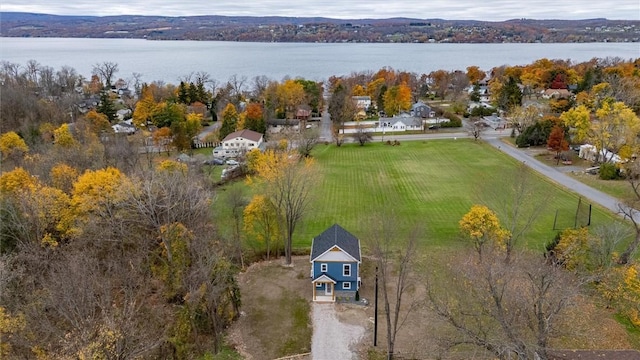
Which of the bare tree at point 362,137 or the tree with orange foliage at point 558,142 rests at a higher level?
the tree with orange foliage at point 558,142

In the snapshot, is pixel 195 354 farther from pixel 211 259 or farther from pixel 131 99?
pixel 131 99

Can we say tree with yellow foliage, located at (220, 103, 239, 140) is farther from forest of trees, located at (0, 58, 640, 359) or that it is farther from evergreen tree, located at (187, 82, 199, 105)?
evergreen tree, located at (187, 82, 199, 105)

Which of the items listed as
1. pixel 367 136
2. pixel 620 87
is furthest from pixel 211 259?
pixel 620 87

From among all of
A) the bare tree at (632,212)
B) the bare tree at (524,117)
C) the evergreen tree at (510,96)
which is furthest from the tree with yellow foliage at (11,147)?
the evergreen tree at (510,96)

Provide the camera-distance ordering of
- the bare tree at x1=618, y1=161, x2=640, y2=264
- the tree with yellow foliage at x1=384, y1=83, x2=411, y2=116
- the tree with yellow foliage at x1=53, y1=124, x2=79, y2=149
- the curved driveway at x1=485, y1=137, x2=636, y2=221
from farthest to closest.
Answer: the tree with yellow foliage at x1=384, y1=83, x2=411, y2=116
the tree with yellow foliage at x1=53, y1=124, x2=79, y2=149
the curved driveway at x1=485, y1=137, x2=636, y2=221
the bare tree at x1=618, y1=161, x2=640, y2=264

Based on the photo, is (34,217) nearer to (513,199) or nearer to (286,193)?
(286,193)

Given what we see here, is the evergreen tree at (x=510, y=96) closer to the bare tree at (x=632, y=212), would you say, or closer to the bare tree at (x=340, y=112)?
the bare tree at (x=340, y=112)

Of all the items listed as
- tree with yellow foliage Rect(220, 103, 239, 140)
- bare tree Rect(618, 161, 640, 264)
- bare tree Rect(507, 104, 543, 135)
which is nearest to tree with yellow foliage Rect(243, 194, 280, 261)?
bare tree Rect(618, 161, 640, 264)
